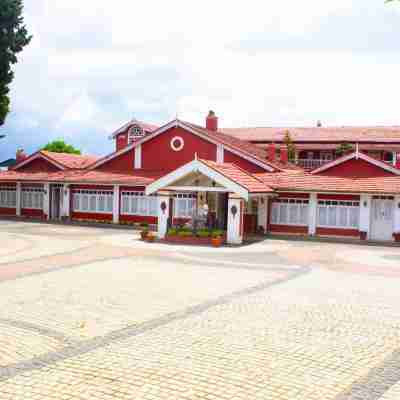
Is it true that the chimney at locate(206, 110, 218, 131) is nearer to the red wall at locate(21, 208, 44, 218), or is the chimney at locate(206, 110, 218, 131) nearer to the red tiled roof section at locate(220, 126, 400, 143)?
the red tiled roof section at locate(220, 126, 400, 143)

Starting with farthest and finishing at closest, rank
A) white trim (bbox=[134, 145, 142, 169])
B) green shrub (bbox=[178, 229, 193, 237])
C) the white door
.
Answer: white trim (bbox=[134, 145, 142, 169])
the white door
green shrub (bbox=[178, 229, 193, 237])

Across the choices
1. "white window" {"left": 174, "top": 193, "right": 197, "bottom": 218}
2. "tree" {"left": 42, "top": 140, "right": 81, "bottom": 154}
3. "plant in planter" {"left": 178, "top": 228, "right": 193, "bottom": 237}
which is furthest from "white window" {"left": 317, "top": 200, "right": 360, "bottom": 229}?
"tree" {"left": 42, "top": 140, "right": 81, "bottom": 154}

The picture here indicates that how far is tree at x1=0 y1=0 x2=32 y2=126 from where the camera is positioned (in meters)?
36.0

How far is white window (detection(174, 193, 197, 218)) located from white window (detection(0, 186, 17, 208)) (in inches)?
486

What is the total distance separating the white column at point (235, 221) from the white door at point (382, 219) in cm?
743

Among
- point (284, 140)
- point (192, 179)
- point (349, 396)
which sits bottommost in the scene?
point (349, 396)

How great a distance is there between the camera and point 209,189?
2580 cm

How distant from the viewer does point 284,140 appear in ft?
145

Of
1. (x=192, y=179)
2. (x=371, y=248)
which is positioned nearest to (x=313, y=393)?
(x=371, y=248)

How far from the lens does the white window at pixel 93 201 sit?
34938 millimetres

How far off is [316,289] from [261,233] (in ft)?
52.6

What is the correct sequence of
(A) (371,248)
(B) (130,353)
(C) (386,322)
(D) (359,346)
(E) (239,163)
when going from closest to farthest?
(B) (130,353) → (D) (359,346) → (C) (386,322) → (A) (371,248) → (E) (239,163)

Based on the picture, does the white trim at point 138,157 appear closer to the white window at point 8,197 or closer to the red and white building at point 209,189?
the red and white building at point 209,189

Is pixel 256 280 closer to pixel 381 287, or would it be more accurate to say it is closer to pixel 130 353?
pixel 381 287
